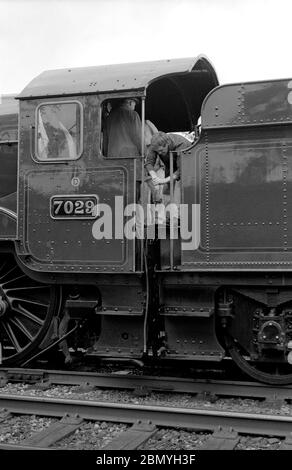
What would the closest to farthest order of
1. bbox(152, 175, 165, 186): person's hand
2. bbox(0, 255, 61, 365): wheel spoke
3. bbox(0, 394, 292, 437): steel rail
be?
1. bbox(0, 394, 292, 437): steel rail
2. bbox(152, 175, 165, 186): person's hand
3. bbox(0, 255, 61, 365): wheel spoke

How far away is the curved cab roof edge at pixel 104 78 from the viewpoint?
6184 mm

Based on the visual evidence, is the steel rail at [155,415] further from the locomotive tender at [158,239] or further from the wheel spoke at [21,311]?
the wheel spoke at [21,311]

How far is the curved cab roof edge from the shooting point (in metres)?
6.18

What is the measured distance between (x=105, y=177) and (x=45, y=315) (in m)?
2.08

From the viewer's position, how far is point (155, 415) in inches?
201

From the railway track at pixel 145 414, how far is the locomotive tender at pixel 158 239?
30 cm

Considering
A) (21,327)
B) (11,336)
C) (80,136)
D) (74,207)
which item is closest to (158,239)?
(74,207)

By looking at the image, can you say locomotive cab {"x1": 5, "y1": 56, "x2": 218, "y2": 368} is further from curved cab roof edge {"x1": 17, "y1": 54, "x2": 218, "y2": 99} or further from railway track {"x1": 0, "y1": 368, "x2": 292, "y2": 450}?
railway track {"x1": 0, "y1": 368, "x2": 292, "y2": 450}

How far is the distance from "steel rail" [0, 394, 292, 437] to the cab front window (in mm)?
2589

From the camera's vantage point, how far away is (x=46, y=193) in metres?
6.39

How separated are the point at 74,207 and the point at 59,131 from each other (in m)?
0.88

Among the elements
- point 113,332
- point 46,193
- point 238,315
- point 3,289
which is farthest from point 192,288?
point 3,289

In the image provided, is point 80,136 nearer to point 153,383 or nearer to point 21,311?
point 21,311

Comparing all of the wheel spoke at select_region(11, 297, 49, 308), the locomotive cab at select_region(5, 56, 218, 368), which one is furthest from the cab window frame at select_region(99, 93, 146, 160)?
the wheel spoke at select_region(11, 297, 49, 308)
